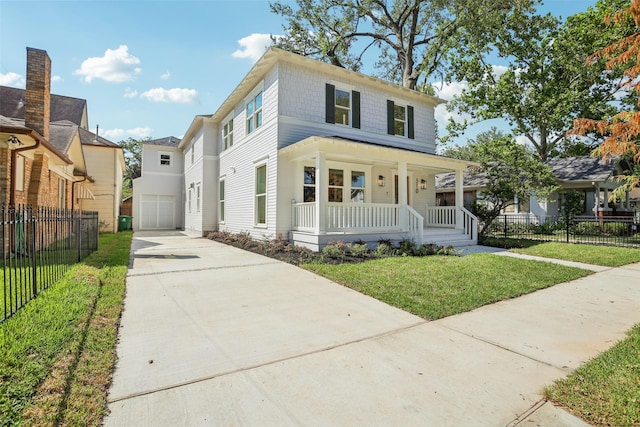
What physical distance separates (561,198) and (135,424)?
2496 cm

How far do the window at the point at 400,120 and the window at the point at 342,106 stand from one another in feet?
5.68

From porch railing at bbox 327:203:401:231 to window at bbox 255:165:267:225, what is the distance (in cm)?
294

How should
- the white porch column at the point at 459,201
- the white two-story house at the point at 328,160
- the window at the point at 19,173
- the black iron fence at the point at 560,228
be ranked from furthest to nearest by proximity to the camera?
the black iron fence at the point at 560,228 → the white porch column at the point at 459,201 → the white two-story house at the point at 328,160 → the window at the point at 19,173

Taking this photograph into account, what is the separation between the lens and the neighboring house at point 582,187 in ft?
61.9

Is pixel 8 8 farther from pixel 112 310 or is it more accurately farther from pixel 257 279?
pixel 257 279

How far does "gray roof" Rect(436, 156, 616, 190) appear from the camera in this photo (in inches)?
739

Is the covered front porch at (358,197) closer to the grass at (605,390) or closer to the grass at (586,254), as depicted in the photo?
the grass at (586,254)

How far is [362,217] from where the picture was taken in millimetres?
10375

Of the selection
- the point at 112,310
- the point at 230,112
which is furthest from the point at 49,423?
the point at 230,112

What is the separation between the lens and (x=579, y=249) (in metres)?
10.6

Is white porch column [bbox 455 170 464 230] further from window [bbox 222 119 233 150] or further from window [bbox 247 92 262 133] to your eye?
window [bbox 222 119 233 150]

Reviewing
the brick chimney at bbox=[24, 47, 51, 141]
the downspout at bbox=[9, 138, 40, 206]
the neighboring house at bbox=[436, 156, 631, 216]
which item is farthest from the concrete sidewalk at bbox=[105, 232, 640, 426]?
the neighboring house at bbox=[436, 156, 631, 216]

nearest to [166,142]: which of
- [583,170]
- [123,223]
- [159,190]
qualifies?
[159,190]

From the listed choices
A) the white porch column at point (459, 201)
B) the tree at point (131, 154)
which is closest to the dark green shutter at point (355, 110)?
the white porch column at point (459, 201)
